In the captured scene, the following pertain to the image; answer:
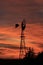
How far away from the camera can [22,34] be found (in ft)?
202

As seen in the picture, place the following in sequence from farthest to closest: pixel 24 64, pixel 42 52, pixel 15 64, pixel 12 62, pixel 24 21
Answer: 1. pixel 42 52
2. pixel 12 62
3. pixel 15 64
4. pixel 24 64
5. pixel 24 21

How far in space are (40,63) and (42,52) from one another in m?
14.6

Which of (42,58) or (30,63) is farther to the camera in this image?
(42,58)

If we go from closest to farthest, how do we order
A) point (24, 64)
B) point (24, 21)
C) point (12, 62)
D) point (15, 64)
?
1. point (24, 21)
2. point (24, 64)
3. point (15, 64)
4. point (12, 62)

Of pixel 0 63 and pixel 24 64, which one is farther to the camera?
pixel 0 63

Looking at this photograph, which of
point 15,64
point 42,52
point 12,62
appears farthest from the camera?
point 42,52

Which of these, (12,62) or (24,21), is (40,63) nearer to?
(12,62)

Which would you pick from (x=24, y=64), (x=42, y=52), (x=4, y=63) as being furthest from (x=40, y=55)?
(x=24, y=64)

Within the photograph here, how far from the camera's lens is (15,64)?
7419 centimetres

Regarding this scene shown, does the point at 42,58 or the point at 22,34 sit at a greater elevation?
the point at 22,34

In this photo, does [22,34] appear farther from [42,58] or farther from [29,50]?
[29,50]

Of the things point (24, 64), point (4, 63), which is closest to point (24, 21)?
point (24, 64)

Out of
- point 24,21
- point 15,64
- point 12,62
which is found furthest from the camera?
point 12,62

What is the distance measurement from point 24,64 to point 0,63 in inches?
458
